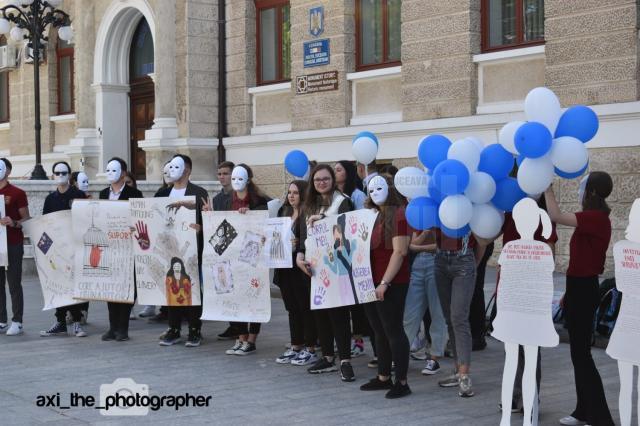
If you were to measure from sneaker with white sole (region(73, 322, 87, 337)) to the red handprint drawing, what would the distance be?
4.37 feet

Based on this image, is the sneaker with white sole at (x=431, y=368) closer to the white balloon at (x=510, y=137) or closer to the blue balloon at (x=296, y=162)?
the blue balloon at (x=296, y=162)

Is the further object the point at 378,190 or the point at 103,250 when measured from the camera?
the point at 103,250

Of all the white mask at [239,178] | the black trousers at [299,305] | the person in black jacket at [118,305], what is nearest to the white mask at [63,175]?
the person in black jacket at [118,305]

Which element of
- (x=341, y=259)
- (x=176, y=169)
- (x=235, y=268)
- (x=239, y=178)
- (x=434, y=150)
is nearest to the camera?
(x=434, y=150)

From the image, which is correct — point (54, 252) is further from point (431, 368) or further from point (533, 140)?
point (533, 140)

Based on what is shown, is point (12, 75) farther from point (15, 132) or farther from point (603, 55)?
point (603, 55)

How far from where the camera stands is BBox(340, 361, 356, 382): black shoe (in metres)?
8.41

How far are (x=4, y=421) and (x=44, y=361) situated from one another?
247 centimetres

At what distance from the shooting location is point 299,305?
9328 millimetres

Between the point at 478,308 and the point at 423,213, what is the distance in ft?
8.84

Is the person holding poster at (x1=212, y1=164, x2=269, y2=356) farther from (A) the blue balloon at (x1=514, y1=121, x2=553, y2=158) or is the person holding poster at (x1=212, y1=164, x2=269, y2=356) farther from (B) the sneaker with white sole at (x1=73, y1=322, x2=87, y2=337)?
(A) the blue balloon at (x1=514, y1=121, x2=553, y2=158)

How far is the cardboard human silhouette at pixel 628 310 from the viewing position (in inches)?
247

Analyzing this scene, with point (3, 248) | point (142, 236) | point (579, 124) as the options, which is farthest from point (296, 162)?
point (579, 124)

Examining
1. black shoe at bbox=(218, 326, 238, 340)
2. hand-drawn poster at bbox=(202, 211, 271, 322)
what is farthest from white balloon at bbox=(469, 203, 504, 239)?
black shoe at bbox=(218, 326, 238, 340)
